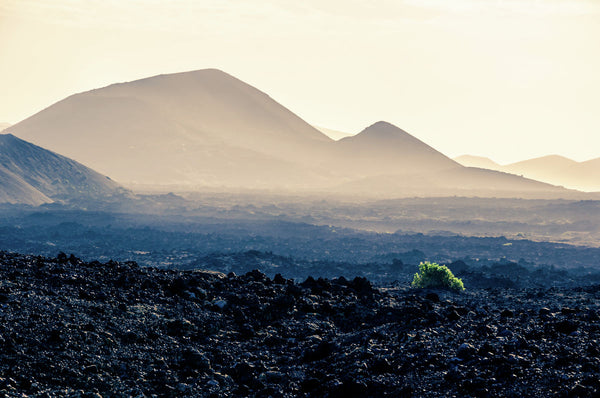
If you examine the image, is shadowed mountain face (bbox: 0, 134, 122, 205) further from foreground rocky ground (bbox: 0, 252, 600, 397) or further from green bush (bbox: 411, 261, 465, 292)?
foreground rocky ground (bbox: 0, 252, 600, 397)

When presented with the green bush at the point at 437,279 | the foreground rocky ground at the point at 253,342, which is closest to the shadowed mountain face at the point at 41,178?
the green bush at the point at 437,279

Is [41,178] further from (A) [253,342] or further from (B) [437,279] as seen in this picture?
(A) [253,342]

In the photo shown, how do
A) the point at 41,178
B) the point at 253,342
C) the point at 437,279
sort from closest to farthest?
the point at 253,342, the point at 437,279, the point at 41,178

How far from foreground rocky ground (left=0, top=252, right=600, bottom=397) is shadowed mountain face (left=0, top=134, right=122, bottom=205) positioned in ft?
406

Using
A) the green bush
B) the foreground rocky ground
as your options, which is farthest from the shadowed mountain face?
the foreground rocky ground

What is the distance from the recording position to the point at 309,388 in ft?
40.6

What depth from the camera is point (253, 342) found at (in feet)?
48.6

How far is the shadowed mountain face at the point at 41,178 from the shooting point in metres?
137

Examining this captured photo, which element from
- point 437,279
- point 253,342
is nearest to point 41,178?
point 437,279

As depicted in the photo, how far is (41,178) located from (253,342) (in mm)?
148405

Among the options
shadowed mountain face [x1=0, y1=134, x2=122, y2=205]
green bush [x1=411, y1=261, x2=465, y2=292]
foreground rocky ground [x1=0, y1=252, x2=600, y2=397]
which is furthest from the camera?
shadowed mountain face [x1=0, y1=134, x2=122, y2=205]

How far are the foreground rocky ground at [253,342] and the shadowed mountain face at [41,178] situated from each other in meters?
124

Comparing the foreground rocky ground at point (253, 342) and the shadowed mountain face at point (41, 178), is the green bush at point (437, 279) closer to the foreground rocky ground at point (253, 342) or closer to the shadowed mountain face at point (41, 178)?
the foreground rocky ground at point (253, 342)

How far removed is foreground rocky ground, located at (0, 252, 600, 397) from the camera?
11.4 meters
